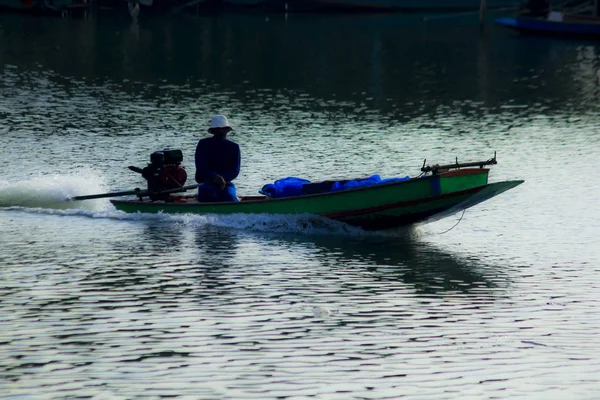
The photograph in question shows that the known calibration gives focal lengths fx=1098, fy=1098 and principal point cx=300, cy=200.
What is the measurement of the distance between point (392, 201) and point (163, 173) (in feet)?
15.1

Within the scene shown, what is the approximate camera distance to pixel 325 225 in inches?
779

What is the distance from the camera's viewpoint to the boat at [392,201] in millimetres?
18547

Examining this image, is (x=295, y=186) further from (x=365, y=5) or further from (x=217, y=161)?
(x=365, y=5)

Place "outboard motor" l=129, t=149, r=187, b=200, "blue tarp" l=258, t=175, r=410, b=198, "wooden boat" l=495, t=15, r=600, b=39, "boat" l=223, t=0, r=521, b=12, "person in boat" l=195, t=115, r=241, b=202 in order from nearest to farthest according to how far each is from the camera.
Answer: "blue tarp" l=258, t=175, r=410, b=198 < "person in boat" l=195, t=115, r=241, b=202 < "outboard motor" l=129, t=149, r=187, b=200 < "wooden boat" l=495, t=15, r=600, b=39 < "boat" l=223, t=0, r=521, b=12

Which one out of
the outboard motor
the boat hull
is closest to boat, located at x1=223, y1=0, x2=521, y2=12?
the outboard motor

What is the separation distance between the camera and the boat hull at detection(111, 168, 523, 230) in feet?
60.9

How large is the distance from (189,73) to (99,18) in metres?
28.4

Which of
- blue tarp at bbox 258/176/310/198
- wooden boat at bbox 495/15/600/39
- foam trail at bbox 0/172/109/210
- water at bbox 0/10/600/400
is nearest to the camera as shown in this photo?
water at bbox 0/10/600/400

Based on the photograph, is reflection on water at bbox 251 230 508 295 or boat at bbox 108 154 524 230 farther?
boat at bbox 108 154 524 230

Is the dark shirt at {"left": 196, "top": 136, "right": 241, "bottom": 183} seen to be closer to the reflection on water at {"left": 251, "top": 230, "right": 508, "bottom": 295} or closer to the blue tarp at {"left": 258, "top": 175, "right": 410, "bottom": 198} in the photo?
the blue tarp at {"left": 258, "top": 175, "right": 410, "bottom": 198}

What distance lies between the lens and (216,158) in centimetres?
1991

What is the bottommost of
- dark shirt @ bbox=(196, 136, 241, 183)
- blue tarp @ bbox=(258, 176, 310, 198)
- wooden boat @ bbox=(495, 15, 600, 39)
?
blue tarp @ bbox=(258, 176, 310, 198)

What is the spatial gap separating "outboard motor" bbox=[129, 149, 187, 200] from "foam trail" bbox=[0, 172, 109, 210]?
191 centimetres

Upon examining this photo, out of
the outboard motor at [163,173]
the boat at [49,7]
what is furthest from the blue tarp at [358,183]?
the boat at [49,7]
